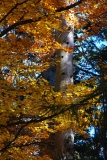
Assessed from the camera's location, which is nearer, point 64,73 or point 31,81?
point 31,81

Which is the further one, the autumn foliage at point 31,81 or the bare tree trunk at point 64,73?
the bare tree trunk at point 64,73

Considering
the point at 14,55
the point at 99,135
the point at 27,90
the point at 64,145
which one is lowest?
the point at 99,135

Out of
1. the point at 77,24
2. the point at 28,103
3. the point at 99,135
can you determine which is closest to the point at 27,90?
the point at 28,103

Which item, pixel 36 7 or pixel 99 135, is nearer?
pixel 99 135

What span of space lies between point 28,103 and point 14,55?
3.23 ft

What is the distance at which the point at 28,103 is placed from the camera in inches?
217

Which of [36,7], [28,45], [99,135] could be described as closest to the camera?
[99,135]

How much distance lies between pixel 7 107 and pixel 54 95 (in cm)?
85

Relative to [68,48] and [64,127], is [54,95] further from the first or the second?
[68,48]

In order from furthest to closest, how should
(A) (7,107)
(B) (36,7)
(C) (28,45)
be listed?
(C) (28,45)
(A) (7,107)
(B) (36,7)

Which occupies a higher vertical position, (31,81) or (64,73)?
(64,73)

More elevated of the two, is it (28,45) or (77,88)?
(28,45)

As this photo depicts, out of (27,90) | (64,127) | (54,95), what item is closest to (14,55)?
(27,90)

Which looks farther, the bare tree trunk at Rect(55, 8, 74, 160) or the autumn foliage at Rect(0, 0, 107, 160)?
the bare tree trunk at Rect(55, 8, 74, 160)
